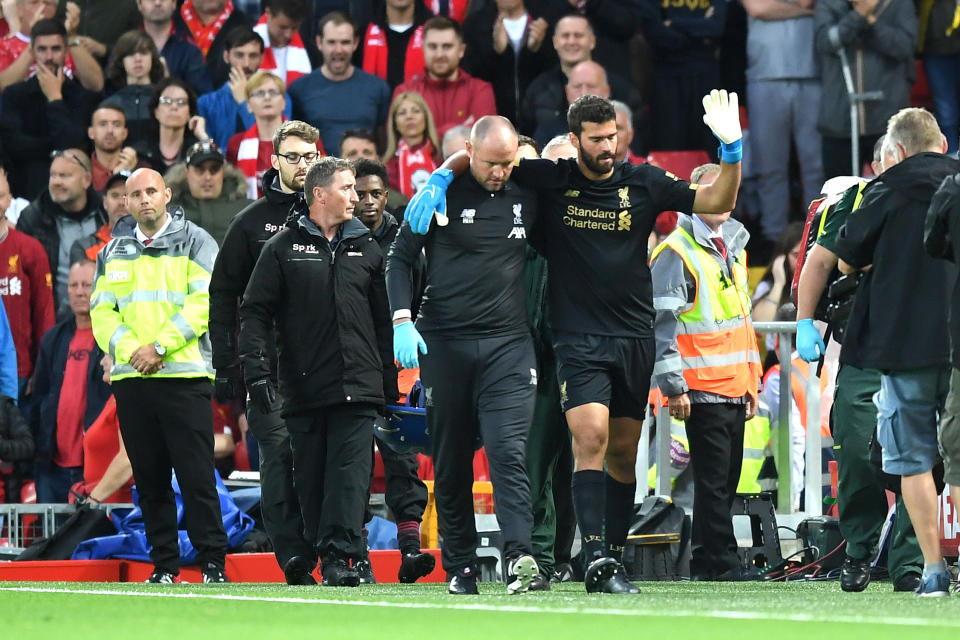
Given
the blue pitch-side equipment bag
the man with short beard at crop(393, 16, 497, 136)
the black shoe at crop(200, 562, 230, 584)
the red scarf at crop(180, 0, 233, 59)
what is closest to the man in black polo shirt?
the black shoe at crop(200, 562, 230, 584)

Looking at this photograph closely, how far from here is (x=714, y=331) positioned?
10.5 m

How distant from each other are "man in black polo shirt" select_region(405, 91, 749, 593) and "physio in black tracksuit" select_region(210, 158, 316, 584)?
1.62 m

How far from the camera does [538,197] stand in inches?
355

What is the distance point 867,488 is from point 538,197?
2.09 meters

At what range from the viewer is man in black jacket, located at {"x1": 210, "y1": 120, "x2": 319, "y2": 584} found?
10086mm

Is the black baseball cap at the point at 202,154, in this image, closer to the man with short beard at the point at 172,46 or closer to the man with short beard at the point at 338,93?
the man with short beard at the point at 338,93

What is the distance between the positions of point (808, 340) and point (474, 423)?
168 cm

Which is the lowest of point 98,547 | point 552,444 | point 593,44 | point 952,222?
point 98,547

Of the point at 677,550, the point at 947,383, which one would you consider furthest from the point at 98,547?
the point at 947,383

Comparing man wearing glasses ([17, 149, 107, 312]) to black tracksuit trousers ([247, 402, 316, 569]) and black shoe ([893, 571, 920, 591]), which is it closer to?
black tracksuit trousers ([247, 402, 316, 569])

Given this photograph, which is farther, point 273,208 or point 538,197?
point 273,208

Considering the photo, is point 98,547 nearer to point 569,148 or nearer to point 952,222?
point 569,148

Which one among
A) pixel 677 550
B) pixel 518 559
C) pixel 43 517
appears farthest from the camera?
pixel 43 517

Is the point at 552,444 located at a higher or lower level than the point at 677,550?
higher
